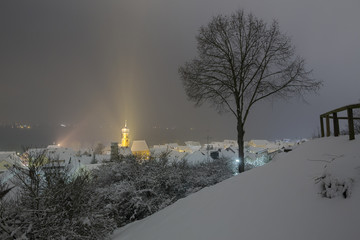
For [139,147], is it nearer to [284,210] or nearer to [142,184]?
[142,184]

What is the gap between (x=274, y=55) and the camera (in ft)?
35.2

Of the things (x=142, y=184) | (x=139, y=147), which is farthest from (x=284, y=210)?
(x=139, y=147)

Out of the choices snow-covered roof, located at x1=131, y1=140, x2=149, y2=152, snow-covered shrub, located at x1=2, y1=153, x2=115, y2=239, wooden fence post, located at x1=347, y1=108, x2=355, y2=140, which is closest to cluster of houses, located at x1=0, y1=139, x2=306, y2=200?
snow-covered roof, located at x1=131, y1=140, x2=149, y2=152

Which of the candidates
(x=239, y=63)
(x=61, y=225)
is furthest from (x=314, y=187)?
(x=239, y=63)

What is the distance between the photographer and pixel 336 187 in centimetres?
273

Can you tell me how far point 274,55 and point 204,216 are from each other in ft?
31.7

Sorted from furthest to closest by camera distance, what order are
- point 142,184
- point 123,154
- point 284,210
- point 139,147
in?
point 139,147
point 123,154
point 142,184
point 284,210

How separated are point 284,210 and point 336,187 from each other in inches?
28.6

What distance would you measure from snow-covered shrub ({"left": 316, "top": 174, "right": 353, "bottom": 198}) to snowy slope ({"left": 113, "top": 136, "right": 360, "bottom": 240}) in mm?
53

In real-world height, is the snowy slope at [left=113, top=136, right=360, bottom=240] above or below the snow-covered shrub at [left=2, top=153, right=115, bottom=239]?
above

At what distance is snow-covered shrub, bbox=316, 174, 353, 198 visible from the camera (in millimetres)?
2639

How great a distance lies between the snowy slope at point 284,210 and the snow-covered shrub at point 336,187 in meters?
0.05

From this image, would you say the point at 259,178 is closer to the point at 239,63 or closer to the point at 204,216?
the point at 204,216

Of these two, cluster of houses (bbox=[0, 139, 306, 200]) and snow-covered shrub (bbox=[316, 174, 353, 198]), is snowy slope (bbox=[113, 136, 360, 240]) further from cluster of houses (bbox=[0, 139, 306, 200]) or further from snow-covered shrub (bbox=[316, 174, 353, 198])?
cluster of houses (bbox=[0, 139, 306, 200])
